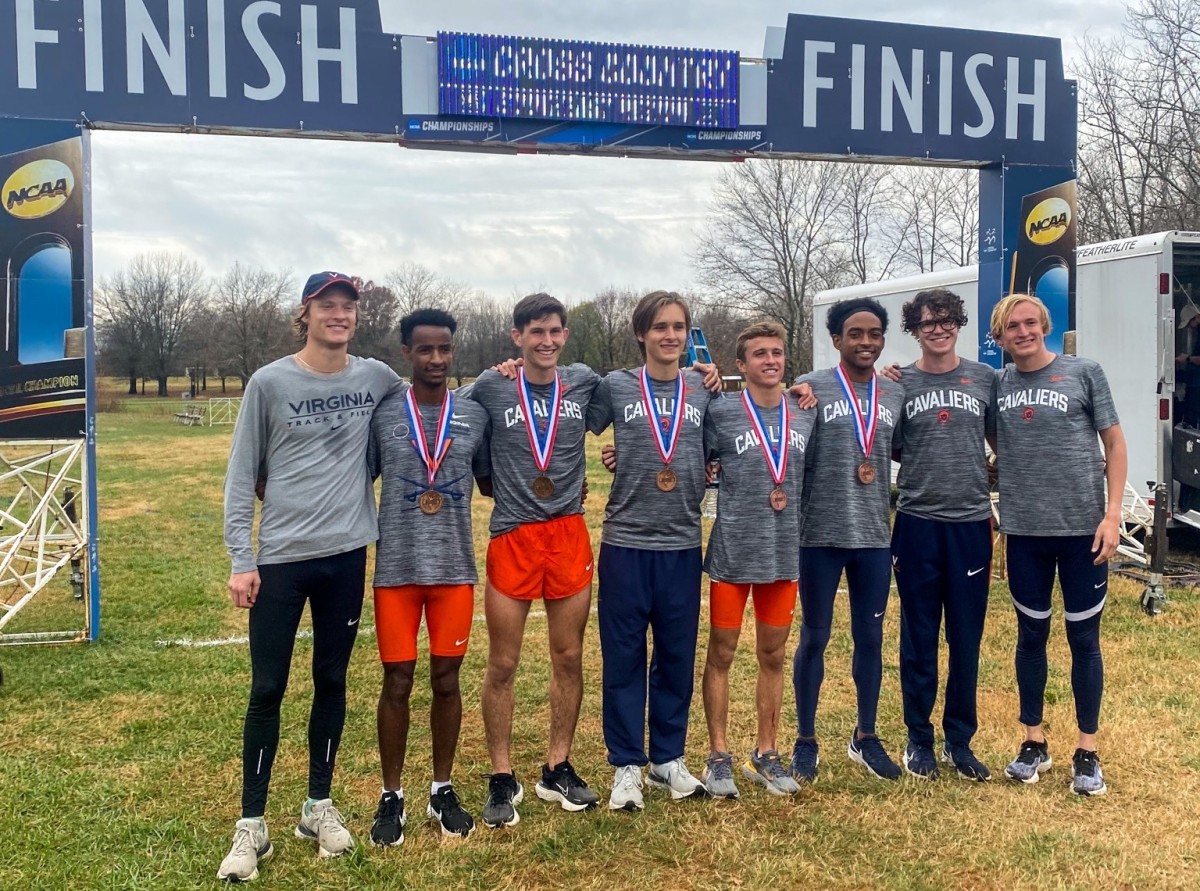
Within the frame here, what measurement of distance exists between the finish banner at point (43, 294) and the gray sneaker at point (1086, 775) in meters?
5.61

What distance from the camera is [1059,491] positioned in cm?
371

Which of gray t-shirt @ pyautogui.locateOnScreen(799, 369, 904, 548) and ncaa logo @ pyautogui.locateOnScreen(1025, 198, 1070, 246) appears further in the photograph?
ncaa logo @ pyautogui.locateOnScreen(1025, 198, 1070, 246)

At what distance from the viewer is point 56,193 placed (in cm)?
559

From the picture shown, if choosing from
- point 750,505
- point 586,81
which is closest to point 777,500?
point 750,505

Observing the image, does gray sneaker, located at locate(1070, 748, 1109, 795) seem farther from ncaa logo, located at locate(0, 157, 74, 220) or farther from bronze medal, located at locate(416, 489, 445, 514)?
ncaa logo, located at locate(0, 157, 74, 220)

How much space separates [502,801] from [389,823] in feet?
1.41

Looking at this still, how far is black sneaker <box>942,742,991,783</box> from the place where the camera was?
12.8 ft

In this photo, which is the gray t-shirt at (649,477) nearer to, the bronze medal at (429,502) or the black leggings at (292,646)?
the bronze medal at (429,502)

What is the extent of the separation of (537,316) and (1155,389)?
607 centimetres

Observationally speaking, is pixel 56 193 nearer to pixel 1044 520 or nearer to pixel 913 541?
pixel 913 541

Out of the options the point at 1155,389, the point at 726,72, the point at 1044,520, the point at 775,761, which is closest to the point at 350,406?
the point at 775,761

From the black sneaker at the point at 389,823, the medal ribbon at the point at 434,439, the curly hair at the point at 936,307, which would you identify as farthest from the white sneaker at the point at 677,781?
the curly hair at the point at 936,307

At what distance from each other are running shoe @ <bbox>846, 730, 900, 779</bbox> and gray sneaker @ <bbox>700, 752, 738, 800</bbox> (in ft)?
1.96

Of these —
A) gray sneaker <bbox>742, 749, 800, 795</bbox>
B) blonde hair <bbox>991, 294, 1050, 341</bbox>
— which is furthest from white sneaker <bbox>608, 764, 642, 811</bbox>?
blonde hair <bbox>991, 294, 1050, 341</bbox>
